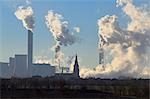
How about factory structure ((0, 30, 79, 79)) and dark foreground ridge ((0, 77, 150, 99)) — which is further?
factory structure ((0, 30, 79, 79))

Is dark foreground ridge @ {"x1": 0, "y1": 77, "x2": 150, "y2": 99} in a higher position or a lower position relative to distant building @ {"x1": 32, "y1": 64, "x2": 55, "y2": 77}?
lower

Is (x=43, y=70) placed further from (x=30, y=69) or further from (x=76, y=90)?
(x=76, y=90)

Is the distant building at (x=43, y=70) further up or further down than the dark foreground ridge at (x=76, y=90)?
further up

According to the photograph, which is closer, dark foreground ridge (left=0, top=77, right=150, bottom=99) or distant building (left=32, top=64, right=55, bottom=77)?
dark foreground ridge (left=0, top=77, right=150, bottom=99)

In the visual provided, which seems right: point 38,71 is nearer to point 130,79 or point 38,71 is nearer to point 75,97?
point 130,79

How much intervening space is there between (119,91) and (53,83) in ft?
55.0

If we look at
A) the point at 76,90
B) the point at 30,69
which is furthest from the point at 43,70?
the point at 76,90

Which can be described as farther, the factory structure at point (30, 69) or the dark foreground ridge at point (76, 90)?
the factory structure at point (30, 69)

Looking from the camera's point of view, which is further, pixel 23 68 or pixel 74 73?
pixel 23 68

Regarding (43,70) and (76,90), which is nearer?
(76,90)

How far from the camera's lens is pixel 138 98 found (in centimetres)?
4662

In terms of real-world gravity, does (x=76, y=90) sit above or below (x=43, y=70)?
below

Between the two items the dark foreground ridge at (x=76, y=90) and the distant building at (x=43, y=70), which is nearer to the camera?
the dark foreground ridge at (x=76, y=90)

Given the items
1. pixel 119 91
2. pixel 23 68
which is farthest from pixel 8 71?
pixel 119 91
